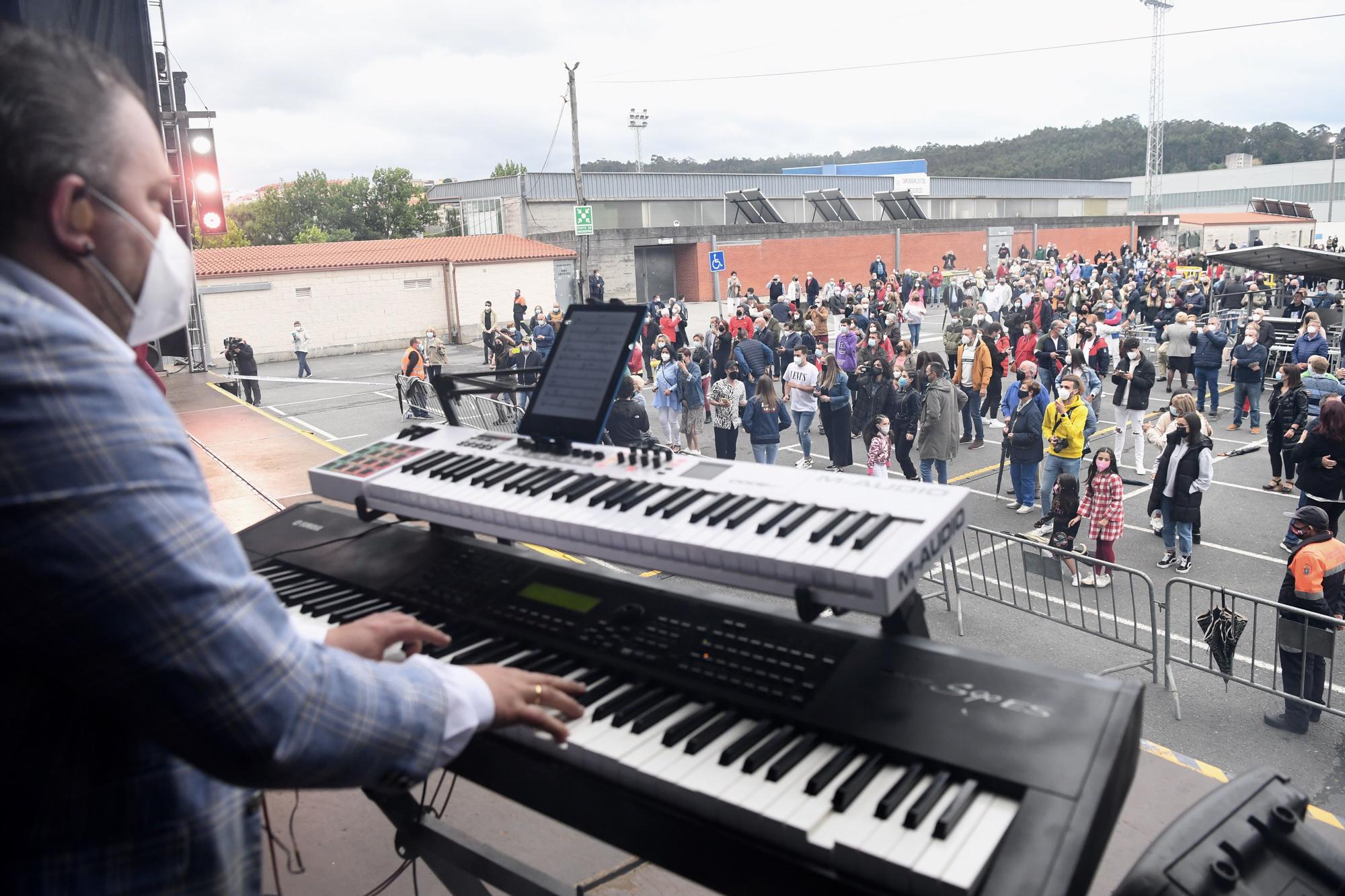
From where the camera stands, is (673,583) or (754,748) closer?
(754,748)

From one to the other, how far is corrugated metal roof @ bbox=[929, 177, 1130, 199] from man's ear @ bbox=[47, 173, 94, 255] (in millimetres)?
58363

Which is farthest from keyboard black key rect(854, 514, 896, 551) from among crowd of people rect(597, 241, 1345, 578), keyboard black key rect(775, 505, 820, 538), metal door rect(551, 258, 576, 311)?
metal door rect(551, 258, 576, 311)

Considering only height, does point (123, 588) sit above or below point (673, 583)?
above

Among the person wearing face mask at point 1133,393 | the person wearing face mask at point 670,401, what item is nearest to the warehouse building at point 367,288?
the person wearing face mask at point 670,401

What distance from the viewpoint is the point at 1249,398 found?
1588cm

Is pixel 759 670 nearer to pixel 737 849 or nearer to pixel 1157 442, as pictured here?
pixel 737 849

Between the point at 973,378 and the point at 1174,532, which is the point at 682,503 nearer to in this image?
the point at 1174,532

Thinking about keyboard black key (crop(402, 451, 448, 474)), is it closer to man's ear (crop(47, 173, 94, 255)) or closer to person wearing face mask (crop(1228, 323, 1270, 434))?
man's ear (crop(47, 173, 94, 255))

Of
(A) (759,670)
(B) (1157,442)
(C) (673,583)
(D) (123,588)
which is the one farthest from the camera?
(B) (1157,442)

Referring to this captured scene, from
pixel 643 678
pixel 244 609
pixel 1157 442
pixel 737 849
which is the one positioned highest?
pixel 244 609

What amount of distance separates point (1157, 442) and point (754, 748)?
1033 cm

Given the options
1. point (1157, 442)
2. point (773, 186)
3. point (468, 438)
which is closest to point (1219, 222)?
point (773, 186)

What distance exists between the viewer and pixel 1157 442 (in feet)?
34.9

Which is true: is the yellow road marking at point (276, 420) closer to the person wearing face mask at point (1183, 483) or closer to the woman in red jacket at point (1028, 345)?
the person wearing face mask at point (1183, 483)
